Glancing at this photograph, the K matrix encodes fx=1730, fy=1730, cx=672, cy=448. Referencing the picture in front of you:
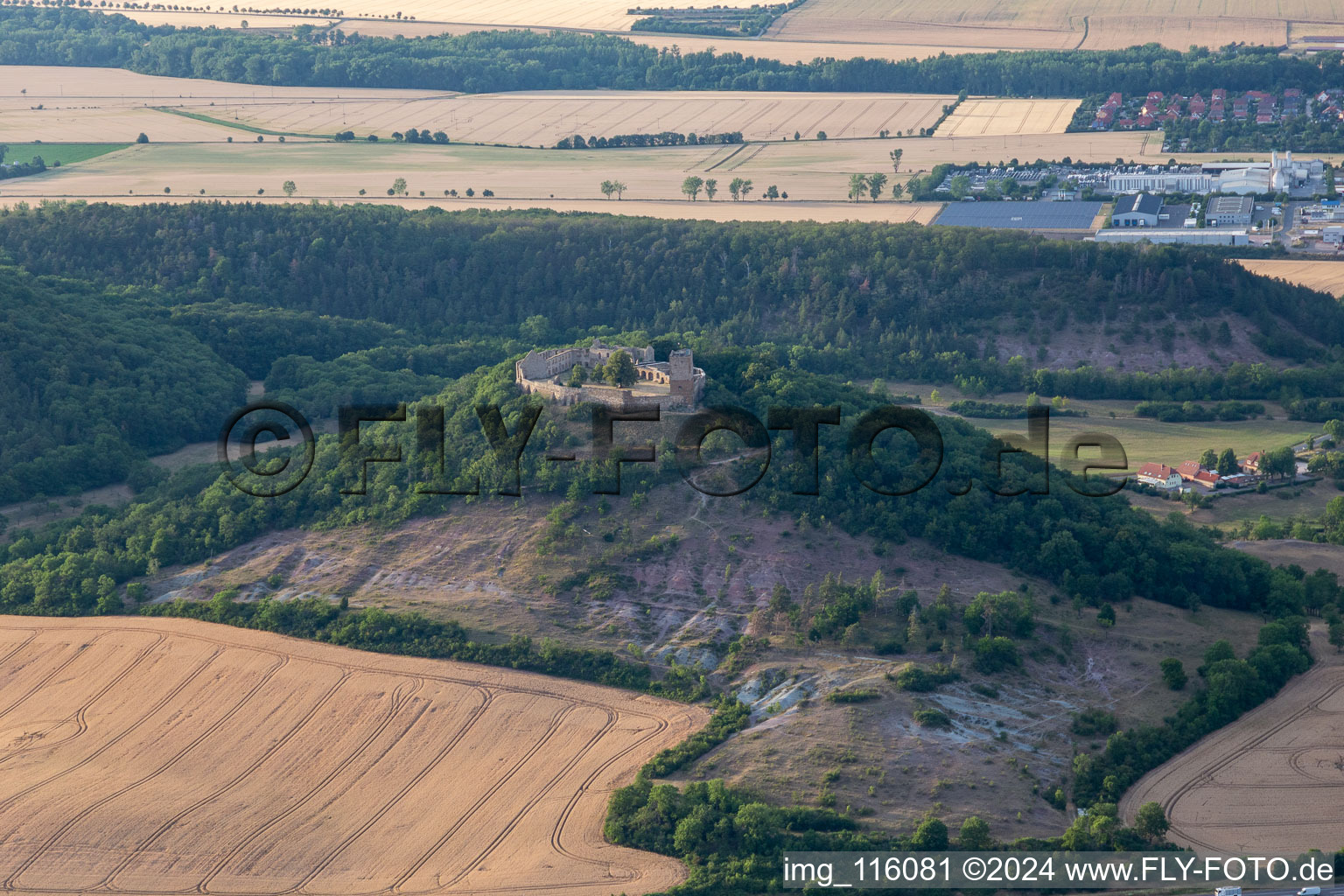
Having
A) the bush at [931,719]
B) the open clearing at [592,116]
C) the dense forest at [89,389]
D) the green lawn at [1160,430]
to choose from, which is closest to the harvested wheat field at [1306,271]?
the green lawn at [1160,430]

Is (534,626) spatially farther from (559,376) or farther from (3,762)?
(3,762)

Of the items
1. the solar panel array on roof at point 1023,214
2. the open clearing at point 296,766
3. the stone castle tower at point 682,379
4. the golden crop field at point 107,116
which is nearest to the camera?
the open clearing at point 296,766

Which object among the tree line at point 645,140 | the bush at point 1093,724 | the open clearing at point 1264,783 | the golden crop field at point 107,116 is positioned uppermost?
the golden crop field at point 107,116

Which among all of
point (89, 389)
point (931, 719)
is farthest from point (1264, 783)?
point (89, 389)

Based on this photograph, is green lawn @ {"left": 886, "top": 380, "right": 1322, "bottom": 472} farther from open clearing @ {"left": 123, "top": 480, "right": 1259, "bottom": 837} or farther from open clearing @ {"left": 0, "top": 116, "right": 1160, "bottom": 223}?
open clearing @ {"left": 0, "top": 116, "right": 1160, "bottom": 223}

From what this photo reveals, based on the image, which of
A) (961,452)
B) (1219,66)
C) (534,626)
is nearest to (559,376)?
(534,626)

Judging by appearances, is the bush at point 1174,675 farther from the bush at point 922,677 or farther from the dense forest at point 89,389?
the dense forest at point 89,389

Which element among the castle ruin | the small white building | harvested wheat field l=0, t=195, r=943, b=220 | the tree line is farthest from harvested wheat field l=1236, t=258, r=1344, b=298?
the castle ruin
